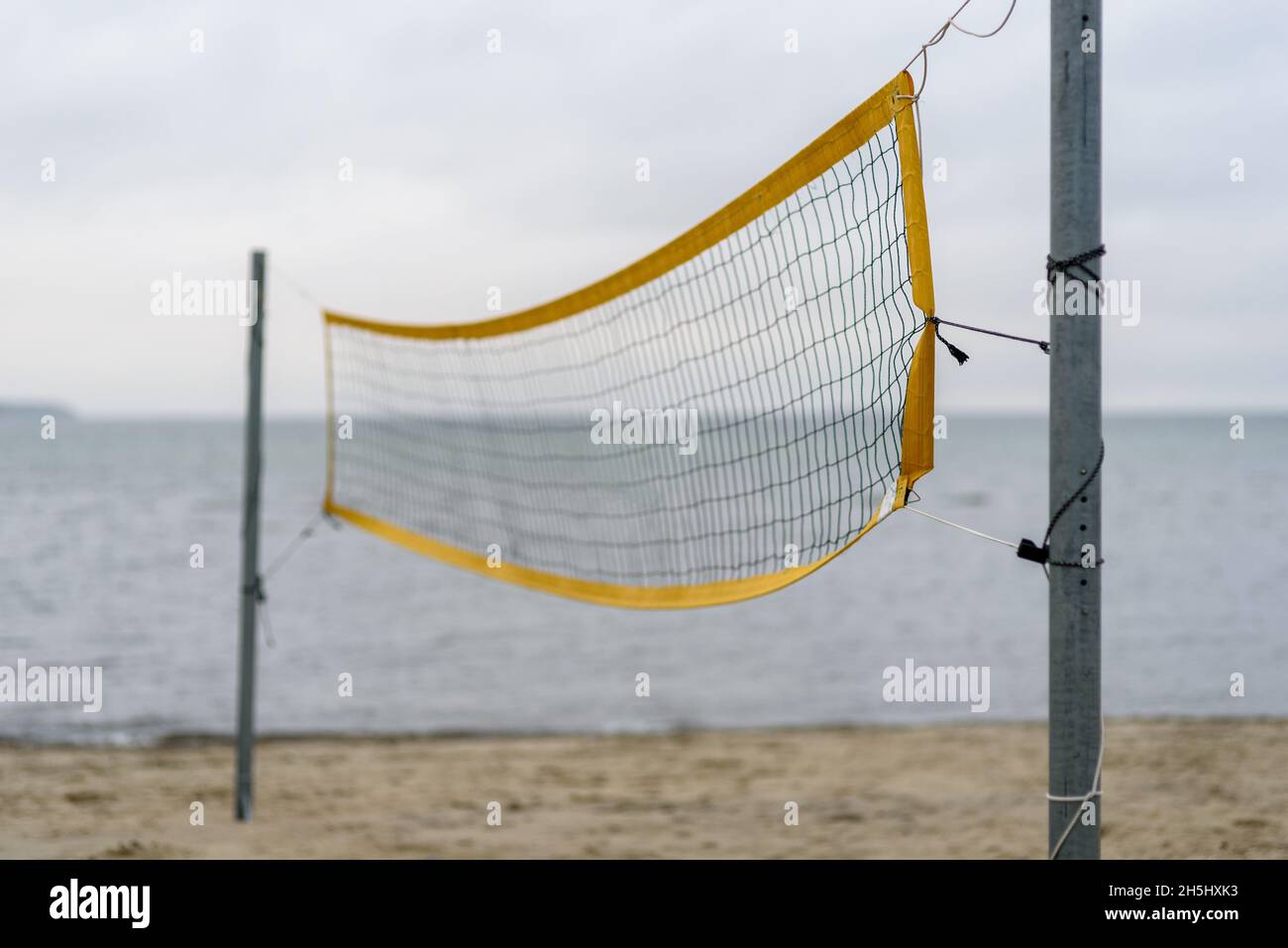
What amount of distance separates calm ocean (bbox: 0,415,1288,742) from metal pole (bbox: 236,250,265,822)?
415cm

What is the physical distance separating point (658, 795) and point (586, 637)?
26.4 feet

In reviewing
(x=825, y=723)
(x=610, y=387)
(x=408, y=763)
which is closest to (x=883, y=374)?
(x=610, y=387)

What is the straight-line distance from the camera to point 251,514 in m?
6.18

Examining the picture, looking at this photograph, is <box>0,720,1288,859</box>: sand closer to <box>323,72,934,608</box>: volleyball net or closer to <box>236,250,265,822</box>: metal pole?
<box>236,250,265,822</box>: metal pole

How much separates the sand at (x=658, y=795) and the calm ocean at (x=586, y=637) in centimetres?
147

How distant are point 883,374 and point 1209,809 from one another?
4609mm

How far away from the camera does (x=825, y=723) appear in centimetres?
1075

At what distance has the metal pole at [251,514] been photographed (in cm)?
600

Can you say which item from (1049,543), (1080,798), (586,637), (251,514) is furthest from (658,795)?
(586,637)

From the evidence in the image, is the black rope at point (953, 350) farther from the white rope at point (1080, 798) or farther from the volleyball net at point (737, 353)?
the white rope at point (1080, 798)

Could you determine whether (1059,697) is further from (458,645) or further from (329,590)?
(329,590)

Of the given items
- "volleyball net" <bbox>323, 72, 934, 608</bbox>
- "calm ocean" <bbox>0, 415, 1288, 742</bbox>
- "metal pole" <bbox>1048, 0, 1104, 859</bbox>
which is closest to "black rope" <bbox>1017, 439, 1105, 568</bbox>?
"metal pole" <bbox>1048, 0, 1104, 859</bbox>

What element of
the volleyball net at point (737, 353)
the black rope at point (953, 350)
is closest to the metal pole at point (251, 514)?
the volleyball net at point (737, 353)

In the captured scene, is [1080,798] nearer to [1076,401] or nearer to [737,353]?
[1076,401]
